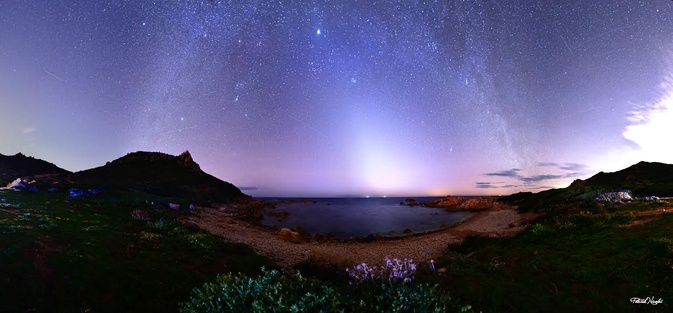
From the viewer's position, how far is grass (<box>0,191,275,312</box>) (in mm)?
10375

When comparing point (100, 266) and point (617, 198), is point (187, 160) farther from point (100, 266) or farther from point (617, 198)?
point (617, 198)

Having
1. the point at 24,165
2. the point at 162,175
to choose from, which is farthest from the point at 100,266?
the point at 24,165

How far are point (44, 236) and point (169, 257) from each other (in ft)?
20.9

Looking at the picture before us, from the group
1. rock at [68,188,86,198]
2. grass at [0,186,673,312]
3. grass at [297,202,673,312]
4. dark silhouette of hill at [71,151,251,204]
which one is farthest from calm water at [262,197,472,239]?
dark silhouette of hill at [71,151,251,204]

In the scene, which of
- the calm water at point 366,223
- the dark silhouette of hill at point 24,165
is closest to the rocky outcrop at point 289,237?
the calm water at point 366,223

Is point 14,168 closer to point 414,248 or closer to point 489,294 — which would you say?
point 414,248

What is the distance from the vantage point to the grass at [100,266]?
408 inches

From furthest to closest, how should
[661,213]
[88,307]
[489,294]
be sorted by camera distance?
[661,213], [489,294], [88,307]

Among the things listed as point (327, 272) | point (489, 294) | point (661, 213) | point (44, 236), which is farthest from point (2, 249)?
point (661, 213)

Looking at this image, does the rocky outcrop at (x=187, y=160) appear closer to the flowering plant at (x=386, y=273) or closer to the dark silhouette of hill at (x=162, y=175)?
the dark silhouette of hill at (x=162, y=175)

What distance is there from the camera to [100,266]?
1282cm

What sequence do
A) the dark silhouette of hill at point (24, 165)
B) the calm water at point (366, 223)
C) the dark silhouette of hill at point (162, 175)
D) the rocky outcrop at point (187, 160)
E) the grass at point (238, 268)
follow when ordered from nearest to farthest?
the grass at point (238, 268) < the calm water at point (366, 223) < the dark silhouette of hill at point (162, 175) < the dark silhouette of hill at point (24, 165) < the rocky outcrop at point (187, 160)

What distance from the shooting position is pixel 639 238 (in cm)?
1617

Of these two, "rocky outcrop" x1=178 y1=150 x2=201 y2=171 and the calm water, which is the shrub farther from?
"rocky outcrop" x1=178 y1=150 x2=201 y2=171
